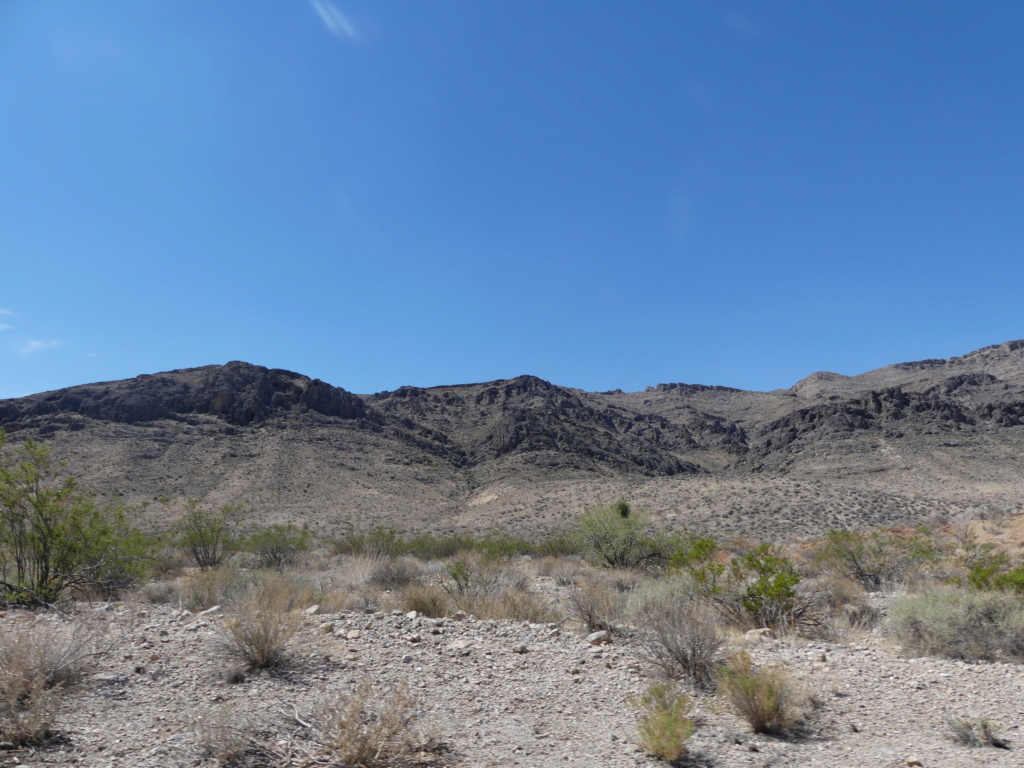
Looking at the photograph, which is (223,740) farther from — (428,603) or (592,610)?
(428,603)

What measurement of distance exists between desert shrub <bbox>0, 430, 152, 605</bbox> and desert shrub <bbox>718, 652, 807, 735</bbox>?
9072mm

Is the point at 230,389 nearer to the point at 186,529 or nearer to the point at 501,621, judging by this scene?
the point at 186,529

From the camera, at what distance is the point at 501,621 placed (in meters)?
8.41

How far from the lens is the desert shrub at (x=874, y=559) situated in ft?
A: 44.2

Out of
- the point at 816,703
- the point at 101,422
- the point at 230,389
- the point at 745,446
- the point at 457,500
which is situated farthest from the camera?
the point at 745,446

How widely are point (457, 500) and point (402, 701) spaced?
170 ft

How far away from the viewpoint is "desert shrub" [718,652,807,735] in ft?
16.7

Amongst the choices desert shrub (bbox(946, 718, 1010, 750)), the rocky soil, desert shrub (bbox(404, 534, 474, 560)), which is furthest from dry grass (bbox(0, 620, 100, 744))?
desert shrub (bbox(404, 534, 474, 560))

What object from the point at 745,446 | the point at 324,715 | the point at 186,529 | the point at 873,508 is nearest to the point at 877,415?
the point at 745,446

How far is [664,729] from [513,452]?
69.1 m

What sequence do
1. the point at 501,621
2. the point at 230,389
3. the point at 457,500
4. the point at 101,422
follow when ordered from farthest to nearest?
1. the point at 230,389
2. the point at 101,422
3. the point at 457,500
4. the point at 501,621

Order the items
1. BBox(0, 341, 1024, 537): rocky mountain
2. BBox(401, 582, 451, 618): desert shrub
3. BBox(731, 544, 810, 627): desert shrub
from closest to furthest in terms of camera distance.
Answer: BBox(731, 544, 810, 627): desert shrub → BBox(401, 582, 451, 618): desert shrub → BBox(0, 341, 1024, 537): rocky mountain

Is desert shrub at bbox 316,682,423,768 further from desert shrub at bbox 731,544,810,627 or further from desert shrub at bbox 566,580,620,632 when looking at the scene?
desert shrub at bbox 731,544,810,627

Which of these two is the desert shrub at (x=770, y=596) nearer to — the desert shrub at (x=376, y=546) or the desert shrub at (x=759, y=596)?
the desert shrub at (x=759, y=596)
